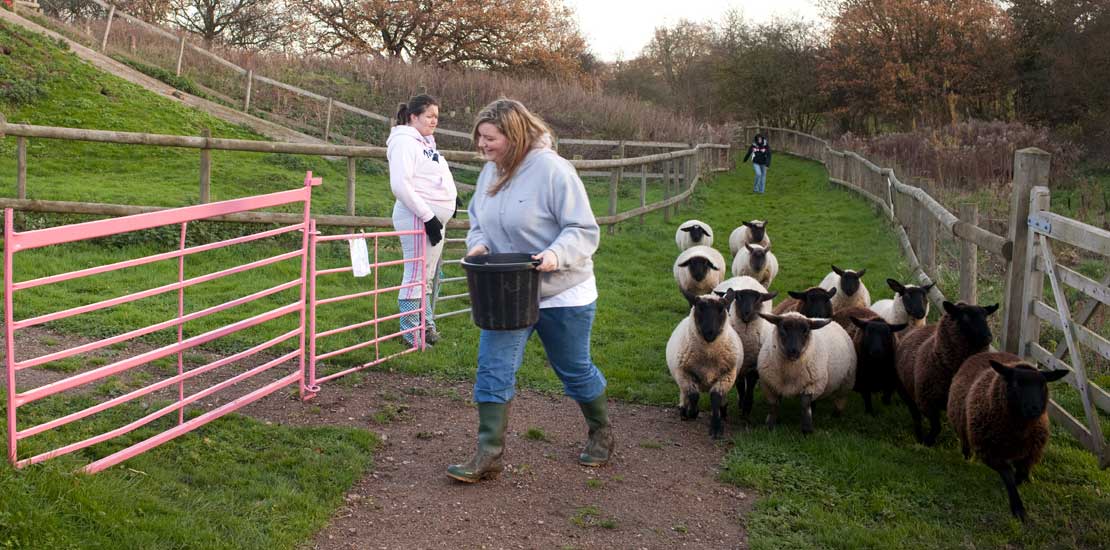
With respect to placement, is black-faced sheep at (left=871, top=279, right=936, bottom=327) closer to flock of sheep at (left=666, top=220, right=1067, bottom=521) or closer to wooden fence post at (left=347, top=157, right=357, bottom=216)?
flock of sheep at (left=666, top=220, right=1067, bottom=521)

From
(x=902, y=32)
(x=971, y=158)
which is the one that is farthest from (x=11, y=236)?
(x=902, y=32)

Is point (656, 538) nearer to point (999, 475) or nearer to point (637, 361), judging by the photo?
point (999, 475)

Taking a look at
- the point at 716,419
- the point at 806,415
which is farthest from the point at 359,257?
the point at 806,415

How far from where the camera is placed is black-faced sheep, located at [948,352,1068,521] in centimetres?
505

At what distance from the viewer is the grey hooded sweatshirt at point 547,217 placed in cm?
496

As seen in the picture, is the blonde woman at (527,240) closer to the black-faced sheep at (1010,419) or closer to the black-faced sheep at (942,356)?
the black-faced sheep at (1010,419)

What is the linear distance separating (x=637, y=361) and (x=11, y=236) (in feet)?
17.4

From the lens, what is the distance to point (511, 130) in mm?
4941

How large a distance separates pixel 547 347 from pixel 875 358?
301 cm

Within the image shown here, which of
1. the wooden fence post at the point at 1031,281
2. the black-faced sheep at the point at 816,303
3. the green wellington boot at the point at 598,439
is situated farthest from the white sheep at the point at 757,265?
the green wellington boot at the point at 598,439

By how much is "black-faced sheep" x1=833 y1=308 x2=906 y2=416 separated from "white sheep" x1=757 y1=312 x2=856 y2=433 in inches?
4.5

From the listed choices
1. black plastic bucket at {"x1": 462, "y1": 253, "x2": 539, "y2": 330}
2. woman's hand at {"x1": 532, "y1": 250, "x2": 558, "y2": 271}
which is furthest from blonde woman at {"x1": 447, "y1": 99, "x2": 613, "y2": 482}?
black plastic bucket at {"x1": 462, "y1": 253, "x2": 539, "y2": 330}

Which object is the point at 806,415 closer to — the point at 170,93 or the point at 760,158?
the point at 170,93

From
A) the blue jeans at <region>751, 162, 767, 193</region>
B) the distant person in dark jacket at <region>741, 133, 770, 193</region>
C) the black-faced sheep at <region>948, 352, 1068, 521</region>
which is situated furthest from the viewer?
the blue jeans at <region>751, 162, 767, 193</region>
